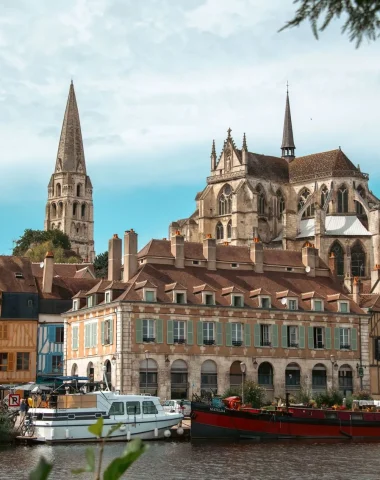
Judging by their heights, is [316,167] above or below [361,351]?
above

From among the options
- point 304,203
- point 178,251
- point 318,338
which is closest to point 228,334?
point 178,251

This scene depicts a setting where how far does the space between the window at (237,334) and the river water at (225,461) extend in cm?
1354

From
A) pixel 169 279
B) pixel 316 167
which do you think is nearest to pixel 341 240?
pixel 316 167

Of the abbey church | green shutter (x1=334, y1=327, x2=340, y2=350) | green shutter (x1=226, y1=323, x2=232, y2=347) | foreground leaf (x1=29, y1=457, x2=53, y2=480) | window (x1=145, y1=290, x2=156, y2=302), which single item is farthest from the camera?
the abbey church

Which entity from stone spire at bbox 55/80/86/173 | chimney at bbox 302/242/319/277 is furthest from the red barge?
stone spire at bbox 55/80/86/173

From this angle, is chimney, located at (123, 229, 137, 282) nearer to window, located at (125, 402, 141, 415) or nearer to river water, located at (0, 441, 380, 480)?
window, located at (125, 402, 141, 415)

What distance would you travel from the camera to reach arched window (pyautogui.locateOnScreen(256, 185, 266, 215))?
100062 mm

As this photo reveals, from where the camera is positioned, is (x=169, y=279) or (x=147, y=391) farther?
(x=169, y=279)

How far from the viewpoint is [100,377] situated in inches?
2024

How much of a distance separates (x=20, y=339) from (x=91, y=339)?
4969 millimetres

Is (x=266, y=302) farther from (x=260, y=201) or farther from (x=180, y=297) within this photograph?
(x=260, y=201)

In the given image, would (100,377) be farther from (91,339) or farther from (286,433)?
(286,433)

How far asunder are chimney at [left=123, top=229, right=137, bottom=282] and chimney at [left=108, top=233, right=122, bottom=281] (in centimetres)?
191

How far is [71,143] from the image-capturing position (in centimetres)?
15600
